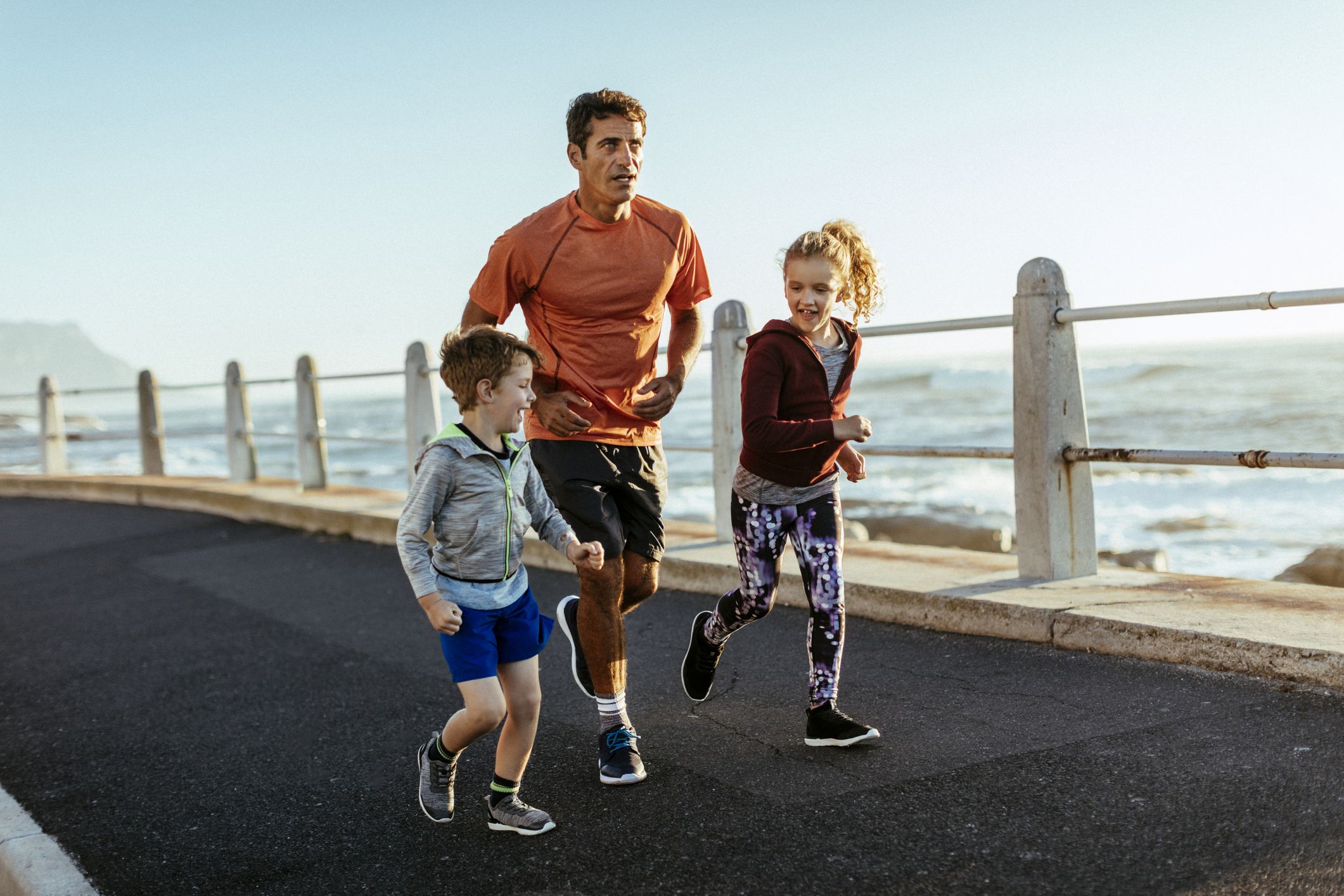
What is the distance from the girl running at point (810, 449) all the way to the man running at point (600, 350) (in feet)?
1.03

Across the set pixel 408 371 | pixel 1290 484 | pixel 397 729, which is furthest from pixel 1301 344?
pixel 397 729

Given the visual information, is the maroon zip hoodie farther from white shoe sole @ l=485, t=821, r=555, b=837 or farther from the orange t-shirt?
white shoe sole @ l=485, t=821, r=555, b=837

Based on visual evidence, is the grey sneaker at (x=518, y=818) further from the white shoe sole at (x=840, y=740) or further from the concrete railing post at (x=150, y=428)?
the concrete railing post at (x=150, y=428)

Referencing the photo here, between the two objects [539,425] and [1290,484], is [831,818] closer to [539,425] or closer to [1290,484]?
[539,425]

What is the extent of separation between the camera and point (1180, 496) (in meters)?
19.7

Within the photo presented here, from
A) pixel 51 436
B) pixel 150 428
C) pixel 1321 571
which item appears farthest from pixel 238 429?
pixel 1321 571

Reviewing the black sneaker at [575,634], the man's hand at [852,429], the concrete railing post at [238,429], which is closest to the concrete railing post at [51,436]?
the concrete railing post at [238,429]

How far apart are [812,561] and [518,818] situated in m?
1.16

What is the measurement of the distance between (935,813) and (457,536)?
136cm

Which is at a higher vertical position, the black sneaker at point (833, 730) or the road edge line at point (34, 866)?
the black sneaker at point (833, 730)

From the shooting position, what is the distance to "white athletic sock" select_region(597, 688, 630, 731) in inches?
136

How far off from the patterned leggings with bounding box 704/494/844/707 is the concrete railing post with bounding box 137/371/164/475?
1136 cm

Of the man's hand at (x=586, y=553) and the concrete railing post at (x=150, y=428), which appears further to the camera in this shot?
the concrete railing post at (x=150, y=428)

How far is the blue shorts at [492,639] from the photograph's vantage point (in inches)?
115
